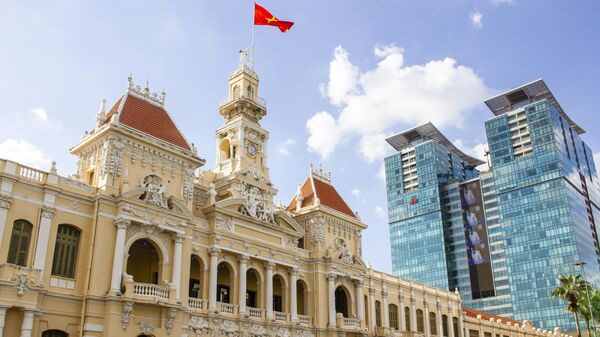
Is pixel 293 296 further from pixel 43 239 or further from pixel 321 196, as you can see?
pixel 43 239

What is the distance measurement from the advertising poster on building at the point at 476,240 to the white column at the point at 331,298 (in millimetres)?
104176

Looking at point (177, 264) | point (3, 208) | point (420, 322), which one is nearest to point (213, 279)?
point (177, 264)

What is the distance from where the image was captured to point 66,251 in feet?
107

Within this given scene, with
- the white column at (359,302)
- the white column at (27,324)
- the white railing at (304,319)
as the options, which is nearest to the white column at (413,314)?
the white column at (359,302)

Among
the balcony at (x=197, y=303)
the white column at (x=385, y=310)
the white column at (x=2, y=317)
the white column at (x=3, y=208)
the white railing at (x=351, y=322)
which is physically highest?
the white column at (x=3, y=208)

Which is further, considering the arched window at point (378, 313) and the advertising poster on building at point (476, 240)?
the advertising poster on building at point (476, 240)

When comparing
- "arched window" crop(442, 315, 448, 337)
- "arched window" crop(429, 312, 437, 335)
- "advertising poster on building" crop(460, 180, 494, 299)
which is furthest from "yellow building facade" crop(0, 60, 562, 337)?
"advertising poster on building" crop(460, 180, 494, 299)

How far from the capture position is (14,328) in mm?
28641

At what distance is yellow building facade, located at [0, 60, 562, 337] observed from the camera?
31219 millimetres

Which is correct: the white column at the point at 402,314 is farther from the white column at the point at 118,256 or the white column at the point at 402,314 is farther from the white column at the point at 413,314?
the white column at the point at 118,256

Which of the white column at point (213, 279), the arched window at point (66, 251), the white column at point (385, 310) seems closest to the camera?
the arched window at point (66, 251)

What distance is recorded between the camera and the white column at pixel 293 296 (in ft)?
147

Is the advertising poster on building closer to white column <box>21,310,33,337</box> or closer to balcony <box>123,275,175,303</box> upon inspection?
balcony <box>123,275,175,303</box>

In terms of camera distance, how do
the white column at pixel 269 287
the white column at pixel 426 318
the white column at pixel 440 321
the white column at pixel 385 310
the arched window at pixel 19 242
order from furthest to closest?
the white column at pixel 440 321
the white column at pixel 426 318
the white column at pixel 385 310
the white column at pixel 269 287
the arched window at pixel 19 242
